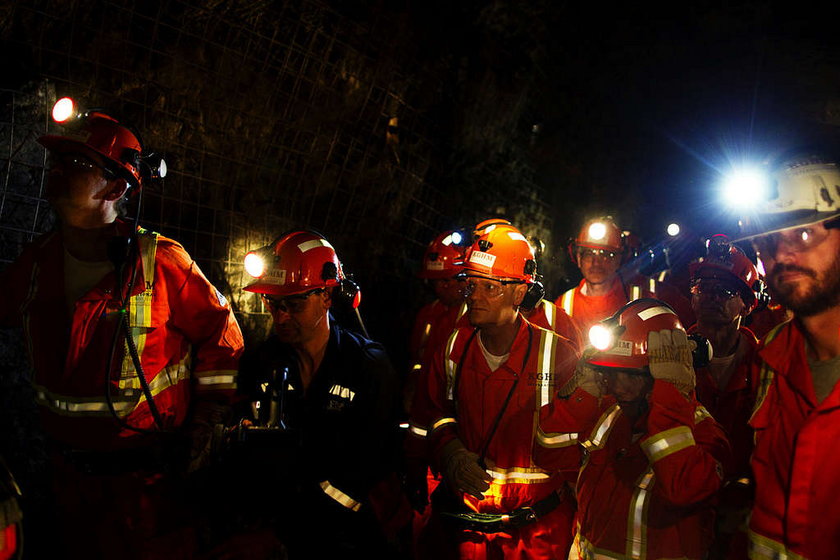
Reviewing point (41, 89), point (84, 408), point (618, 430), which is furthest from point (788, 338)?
point (41, 89)

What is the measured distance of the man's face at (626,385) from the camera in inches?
96.1

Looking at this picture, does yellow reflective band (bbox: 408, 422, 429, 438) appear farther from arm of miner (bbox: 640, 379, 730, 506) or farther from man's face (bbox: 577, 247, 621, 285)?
man's face (bbox: 577, 247, 621, 285)

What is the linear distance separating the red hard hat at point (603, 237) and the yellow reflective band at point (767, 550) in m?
4.13

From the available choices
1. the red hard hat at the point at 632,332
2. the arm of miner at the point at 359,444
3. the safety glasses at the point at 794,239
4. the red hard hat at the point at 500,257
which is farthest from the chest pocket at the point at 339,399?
the safety glasses at the point at 794,239

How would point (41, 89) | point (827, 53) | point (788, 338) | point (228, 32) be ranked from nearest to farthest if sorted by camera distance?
point (788, 338) → point (41, 89) → point (228, 32) → point (827, 53)

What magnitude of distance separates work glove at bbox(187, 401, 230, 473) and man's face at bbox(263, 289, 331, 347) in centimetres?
58

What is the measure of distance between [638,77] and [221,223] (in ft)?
31.4

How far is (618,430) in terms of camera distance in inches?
102

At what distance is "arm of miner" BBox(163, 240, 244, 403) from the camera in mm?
2936

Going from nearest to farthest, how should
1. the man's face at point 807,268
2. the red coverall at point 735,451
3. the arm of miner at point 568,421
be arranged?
the man's face at point 807,268 → the red coverall at point 735,451 → the arm of miner at point 568,421

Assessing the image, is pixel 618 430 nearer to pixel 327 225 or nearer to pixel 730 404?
pixel 730 404

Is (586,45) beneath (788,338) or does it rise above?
above

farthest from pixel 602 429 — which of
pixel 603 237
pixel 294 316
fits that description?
pixel 603 237

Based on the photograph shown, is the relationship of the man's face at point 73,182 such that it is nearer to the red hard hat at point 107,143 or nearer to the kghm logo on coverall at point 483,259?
the red hard hat at point 107,143
